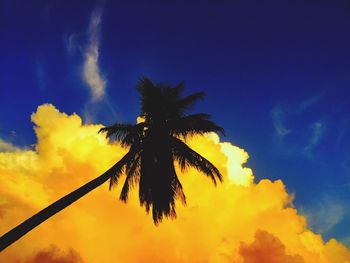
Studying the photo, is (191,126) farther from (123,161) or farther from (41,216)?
(41,216)

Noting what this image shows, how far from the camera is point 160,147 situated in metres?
15.4

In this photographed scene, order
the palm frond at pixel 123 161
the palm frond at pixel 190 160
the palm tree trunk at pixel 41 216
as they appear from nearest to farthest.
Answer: the palm tree trunk at pixel 41 216
the palm frond at pixel 123 161
the palm frond at pixel 190 160

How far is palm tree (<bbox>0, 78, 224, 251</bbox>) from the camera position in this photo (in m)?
15.5

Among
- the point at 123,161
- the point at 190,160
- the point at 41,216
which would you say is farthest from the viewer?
the point at 190,160

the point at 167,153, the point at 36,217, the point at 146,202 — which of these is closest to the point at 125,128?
the point at 167,153

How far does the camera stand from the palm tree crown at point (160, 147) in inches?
610

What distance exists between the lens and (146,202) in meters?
16.3

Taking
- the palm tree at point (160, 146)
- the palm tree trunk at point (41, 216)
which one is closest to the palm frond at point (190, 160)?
the palm tree at point (160, 146)

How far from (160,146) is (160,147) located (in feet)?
0.14

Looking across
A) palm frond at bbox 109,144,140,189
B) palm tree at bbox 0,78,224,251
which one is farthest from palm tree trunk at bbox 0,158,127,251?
palm tree at bbox 0,78,224,251

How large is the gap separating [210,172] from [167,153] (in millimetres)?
2125

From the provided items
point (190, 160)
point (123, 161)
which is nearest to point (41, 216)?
point (123, 161)

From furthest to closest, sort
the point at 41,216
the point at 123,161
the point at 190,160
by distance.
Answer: the point at 190,160 → the point at 123,161 → the point at 41,216

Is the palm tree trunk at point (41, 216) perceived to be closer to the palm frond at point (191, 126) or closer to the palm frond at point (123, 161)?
the palm frond at point (123, 161)
